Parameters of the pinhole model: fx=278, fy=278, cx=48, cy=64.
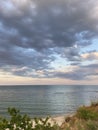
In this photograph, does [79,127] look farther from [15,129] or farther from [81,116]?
[81,116]

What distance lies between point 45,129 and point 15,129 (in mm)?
1053

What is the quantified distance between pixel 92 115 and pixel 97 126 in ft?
10.1

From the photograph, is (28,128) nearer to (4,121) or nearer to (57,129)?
(4,121)

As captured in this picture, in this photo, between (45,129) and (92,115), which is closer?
(45,129)

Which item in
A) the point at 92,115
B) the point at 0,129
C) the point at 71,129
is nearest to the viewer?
the point at 0,129

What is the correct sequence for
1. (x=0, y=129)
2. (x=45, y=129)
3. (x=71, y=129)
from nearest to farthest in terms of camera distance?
1. (x=0, y=129)
2. (x=45, y=129)
3. (x=71, y=129)

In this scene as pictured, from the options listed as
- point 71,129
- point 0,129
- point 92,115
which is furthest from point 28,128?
point 92,115

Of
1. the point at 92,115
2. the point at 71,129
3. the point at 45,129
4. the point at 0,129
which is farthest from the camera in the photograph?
the point at 92,115

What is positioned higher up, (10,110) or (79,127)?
(10,110)

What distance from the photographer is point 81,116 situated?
1487 cm

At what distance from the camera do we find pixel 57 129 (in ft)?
32.3

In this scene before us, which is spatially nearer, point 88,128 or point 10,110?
point 10,110

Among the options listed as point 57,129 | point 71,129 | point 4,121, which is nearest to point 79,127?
point 71,129

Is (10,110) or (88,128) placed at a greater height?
(10,110)
